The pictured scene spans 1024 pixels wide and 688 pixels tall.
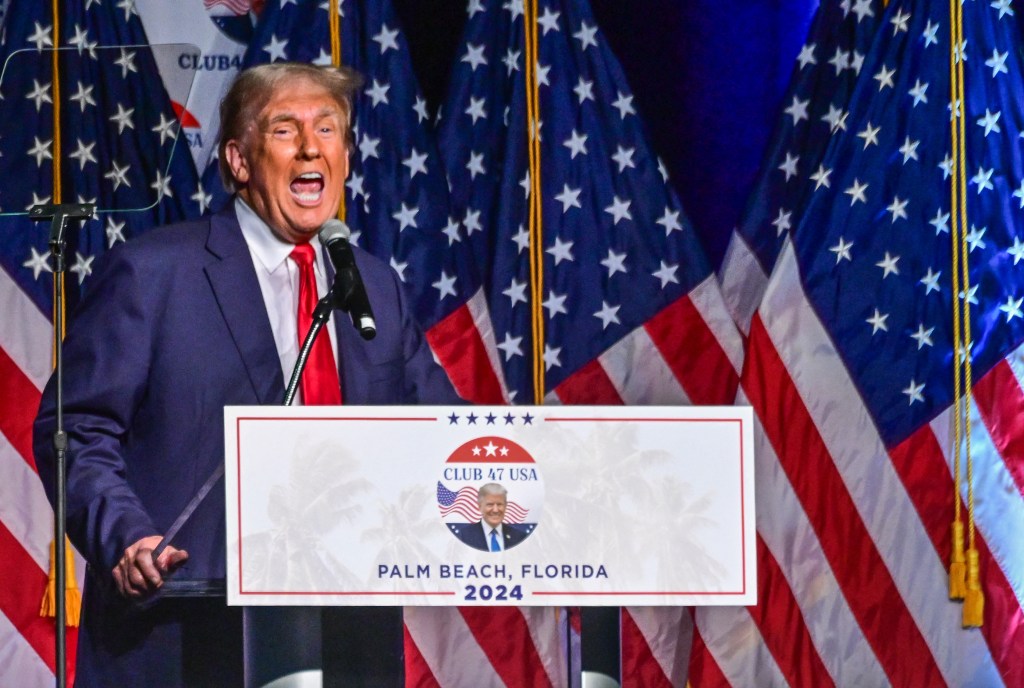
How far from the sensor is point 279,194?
3061mm

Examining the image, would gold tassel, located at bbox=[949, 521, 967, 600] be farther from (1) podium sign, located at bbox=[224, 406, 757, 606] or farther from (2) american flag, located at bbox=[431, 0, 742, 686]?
(1) podium sign, located at bbox=[224, 406, 757, 606]

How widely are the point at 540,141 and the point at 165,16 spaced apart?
1.12 metres

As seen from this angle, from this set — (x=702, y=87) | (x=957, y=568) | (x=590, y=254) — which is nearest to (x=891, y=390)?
(x=957, y=568)

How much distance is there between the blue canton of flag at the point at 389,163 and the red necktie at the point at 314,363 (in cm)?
131

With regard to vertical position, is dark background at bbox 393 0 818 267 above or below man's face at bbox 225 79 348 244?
above

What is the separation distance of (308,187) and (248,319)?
0.41 m

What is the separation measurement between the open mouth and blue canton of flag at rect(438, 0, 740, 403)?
1.22 meters

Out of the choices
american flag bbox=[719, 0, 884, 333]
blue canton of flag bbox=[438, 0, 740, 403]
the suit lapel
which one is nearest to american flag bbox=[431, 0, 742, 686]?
blue canton of flag bbox=[438, 0, 740, 403]

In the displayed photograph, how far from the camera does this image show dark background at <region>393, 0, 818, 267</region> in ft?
14.7

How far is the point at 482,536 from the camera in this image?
2.32m

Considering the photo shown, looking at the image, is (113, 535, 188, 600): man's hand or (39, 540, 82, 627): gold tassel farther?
(39, 540, 82, 627): gold tassel

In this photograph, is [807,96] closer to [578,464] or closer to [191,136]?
[191,136]

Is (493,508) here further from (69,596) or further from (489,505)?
(69,596)

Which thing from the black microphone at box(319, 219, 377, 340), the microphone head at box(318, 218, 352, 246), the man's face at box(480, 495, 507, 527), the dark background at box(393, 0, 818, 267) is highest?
the dark background at box(393, 0, 818, 267)
